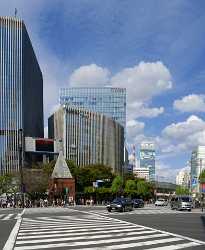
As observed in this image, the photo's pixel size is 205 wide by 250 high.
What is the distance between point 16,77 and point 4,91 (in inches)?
229

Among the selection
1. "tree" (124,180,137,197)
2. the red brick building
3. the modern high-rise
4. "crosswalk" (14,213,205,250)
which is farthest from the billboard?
"crosswalk" (14,213,205,250)

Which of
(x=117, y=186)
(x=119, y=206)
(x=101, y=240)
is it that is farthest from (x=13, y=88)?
(x=101, y=240)

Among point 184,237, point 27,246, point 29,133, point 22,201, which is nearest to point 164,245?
point 184,237

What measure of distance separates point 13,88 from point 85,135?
107ft

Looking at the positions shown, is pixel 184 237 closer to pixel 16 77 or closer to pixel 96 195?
pixel 96 195

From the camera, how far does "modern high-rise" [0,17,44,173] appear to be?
478ft

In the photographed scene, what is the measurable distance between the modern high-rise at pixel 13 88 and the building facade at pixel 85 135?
13332 millimetres

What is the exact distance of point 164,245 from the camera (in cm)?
Result: 1764

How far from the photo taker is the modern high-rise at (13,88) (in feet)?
478

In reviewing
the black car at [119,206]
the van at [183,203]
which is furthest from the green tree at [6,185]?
the black car at [119,206]

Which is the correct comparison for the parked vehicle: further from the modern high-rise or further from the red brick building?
the modern high-rise

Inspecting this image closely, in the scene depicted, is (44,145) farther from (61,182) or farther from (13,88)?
(61,182)

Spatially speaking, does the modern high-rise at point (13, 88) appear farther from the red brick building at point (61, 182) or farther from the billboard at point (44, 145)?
the red brick building at point (61, 182)

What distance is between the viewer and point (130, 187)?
129 meters
